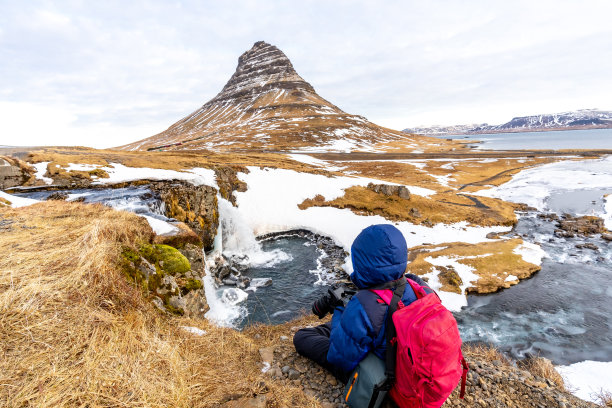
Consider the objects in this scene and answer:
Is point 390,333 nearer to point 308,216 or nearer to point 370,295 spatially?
point 370,295

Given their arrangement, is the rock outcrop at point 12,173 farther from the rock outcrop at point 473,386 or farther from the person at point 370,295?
the person at point 370,295

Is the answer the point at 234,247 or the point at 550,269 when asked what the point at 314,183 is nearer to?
the point at 234,247

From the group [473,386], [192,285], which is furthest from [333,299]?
[192,285]

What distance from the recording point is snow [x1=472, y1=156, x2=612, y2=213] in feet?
146

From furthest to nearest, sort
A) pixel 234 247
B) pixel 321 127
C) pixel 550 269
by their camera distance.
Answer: pixel 321 127, pixel 234 247, pixel 550 269

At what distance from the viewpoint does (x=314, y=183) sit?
1475 inches

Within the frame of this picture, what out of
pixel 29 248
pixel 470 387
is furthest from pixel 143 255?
pixel 470 387

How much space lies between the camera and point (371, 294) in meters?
3.81

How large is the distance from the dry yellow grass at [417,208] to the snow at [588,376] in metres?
18.5

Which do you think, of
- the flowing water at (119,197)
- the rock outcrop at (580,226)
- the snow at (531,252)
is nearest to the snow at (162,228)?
the flowing water at (119,197)

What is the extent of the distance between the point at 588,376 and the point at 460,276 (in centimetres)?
832

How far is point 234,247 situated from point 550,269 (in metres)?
26.1

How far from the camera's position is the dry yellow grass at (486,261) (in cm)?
1878

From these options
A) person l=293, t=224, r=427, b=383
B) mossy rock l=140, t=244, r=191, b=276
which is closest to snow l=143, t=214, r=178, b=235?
mossy rock l=140, t=244, r=191, b=276
